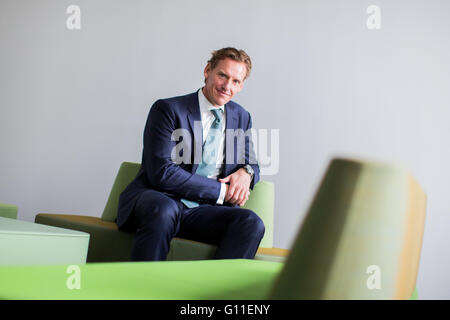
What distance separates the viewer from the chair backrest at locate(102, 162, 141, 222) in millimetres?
2725

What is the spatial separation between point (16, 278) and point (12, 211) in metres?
2.05

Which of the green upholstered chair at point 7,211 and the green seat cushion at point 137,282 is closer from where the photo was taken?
the green seat cushion at point 137,282

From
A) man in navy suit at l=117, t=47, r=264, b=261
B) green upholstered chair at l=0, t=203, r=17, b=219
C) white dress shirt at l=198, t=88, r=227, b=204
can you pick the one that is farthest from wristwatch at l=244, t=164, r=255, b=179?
green upholstered chair at l=0, t=203, r=17, b=219

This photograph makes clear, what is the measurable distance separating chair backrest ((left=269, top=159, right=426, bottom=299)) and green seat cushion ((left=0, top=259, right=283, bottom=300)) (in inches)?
4.3

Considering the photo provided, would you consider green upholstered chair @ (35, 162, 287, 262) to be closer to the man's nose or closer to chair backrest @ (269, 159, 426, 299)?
the man's nose

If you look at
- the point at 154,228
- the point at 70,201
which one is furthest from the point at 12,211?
the point at 70,201

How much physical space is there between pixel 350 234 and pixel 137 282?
27 cm

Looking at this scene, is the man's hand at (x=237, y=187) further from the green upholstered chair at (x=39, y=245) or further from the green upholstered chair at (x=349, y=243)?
the green upholstered chair at (x=349, y=243)

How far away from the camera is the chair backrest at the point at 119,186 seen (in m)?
2.72

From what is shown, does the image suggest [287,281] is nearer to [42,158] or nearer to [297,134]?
[297,134]

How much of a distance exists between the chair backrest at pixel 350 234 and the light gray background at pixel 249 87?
300cm

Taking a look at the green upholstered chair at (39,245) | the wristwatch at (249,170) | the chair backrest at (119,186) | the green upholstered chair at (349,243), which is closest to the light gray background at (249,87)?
the chair backrest at (119,186)

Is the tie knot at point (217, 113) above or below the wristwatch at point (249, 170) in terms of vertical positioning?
above

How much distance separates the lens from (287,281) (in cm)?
52
